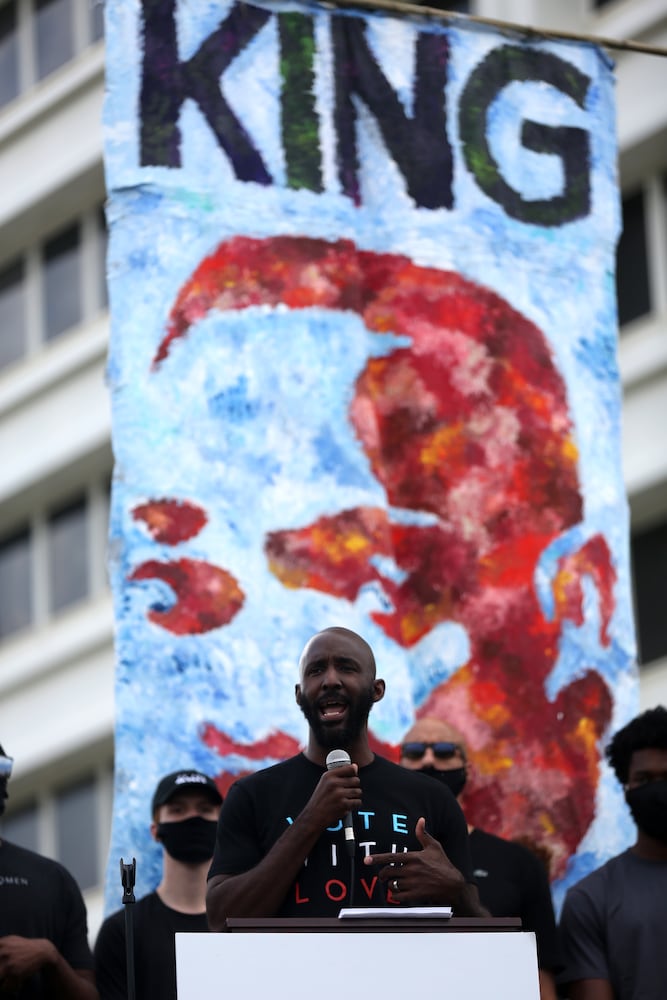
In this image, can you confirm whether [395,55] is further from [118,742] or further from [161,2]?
[118,742]

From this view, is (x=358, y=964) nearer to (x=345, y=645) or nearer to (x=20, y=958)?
(x=345, y=645)

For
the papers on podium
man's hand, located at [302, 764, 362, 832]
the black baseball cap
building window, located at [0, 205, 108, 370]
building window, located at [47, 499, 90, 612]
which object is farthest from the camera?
building window, located at [0, 205, 108, 370]

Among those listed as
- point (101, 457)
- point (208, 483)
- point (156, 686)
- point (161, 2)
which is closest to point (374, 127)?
point (161, 2)

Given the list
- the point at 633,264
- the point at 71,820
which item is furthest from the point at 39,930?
the point at 71,820

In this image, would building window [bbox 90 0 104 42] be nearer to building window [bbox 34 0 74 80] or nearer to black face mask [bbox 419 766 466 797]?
building window [bbox 34 0 74 80]

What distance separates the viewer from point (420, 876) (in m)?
5.89

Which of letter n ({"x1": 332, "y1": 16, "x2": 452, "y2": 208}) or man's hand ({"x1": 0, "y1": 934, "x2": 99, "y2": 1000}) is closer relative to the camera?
man's hand ({"x1": 0, "y1": 934, "x2": 99, "y2": 1000})

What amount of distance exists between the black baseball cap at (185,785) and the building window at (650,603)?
9.85 m

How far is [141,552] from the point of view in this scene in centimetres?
865

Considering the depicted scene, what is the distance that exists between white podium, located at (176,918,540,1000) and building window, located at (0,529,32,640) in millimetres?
17137

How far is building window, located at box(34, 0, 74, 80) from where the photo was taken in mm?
22531

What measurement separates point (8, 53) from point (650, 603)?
9805mm

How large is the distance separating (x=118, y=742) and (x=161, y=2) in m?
3.07

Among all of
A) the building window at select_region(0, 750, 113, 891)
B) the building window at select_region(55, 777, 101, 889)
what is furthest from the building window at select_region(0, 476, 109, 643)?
the building window at select_region(55, 777, 101, 889)
